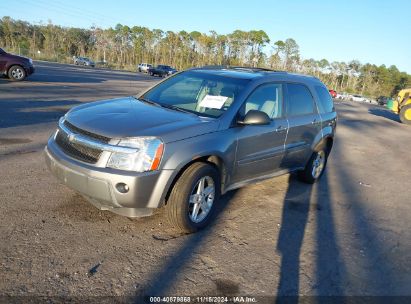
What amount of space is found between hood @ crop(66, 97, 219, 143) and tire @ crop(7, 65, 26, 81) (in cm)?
1353

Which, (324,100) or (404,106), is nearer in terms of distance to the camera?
(324,100)

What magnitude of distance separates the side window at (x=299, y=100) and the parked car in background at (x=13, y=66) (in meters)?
14.2

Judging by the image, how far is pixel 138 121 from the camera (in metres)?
3.88

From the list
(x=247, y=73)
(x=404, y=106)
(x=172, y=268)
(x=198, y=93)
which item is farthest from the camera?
(x=404, y=106)

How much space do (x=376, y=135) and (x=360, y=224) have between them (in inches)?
403

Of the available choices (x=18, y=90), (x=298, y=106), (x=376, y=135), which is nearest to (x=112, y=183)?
(x=298, y=106)

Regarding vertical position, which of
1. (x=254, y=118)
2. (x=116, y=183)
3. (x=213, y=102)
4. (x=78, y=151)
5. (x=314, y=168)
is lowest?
(x=314, y=168)

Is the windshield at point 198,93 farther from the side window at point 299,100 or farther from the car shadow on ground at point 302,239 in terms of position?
the car shadow on ground at point 302,239

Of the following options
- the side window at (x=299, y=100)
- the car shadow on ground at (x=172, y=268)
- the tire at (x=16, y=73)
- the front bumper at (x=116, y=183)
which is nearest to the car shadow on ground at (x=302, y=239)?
the car shadow on ground at (x=172, y=268)

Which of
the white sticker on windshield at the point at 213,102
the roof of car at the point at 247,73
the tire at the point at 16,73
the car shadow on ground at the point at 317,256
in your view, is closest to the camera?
the car shadow on ground at the point at 317,256

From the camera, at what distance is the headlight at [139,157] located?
138 inches

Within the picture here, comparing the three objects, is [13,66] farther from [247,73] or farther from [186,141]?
[186,141]

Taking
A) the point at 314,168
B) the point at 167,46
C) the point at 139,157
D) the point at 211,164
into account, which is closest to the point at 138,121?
the point at 139,157

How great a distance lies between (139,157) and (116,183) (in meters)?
0.32
